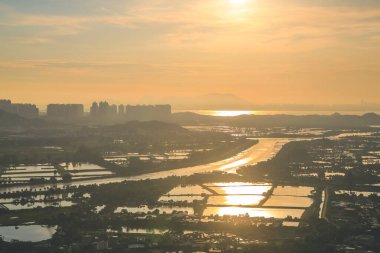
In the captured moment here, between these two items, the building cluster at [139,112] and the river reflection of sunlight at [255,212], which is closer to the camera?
the river reflection of sunlight at [255,212]

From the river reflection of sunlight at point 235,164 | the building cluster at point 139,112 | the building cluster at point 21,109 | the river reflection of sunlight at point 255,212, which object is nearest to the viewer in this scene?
the river reflection of sunlight at point 255,212

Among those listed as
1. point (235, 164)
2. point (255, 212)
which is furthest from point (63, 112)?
point (255, 212)

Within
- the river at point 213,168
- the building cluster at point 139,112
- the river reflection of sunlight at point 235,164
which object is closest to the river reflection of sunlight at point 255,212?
the river at point 213,168

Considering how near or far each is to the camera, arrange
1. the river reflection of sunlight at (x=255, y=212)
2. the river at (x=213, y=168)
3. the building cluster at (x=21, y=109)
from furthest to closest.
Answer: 1. the building cluster at (x=21, y=109)
2. the river at (x=213, y=168)
3. the river reflection of sunlight at (x=255, y=212)

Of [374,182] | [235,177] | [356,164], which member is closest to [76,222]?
[235,177]

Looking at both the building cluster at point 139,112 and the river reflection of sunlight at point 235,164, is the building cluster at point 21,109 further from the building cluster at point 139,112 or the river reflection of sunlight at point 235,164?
the river reflection of sunlight at point 235,164

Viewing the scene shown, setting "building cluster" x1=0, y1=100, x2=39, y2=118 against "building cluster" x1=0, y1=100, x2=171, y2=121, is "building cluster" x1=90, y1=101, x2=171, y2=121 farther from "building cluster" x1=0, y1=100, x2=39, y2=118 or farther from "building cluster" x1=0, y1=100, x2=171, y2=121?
"building cluster" x1=0, y1=100, x2=39, y2=118

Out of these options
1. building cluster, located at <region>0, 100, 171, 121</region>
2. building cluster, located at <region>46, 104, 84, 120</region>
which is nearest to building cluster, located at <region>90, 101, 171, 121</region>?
building cluster, located at <region>0, 100, 171, 121</region>

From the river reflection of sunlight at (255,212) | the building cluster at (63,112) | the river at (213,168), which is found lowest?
the river reflection of sunlight at (255,212)

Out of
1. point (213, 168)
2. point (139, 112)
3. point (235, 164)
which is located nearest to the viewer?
point (213, 168)

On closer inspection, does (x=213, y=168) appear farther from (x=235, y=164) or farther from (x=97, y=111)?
(x=97, y=111)

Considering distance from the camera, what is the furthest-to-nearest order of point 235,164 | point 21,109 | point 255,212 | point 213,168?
point 21,109, point 235,164, point 213,168, point 255,212
